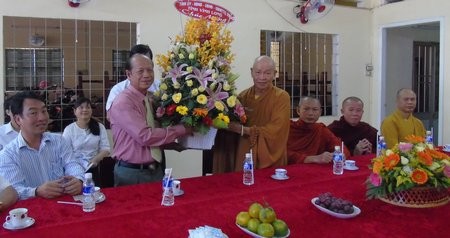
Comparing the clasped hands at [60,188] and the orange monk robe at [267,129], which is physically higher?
the orange monk robe at [267,129]

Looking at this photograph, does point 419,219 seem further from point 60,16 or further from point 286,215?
point 60,16

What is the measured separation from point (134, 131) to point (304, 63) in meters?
3.40

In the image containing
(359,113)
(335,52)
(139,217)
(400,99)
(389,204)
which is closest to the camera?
(139,217)

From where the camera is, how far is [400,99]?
396 cm

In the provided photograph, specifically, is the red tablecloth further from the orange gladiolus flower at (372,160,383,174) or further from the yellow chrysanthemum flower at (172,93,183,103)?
the yellow chrysanthemum flower at (172,93,183,103)

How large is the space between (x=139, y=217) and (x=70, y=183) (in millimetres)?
505

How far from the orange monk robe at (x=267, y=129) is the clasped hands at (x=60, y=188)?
120 cm

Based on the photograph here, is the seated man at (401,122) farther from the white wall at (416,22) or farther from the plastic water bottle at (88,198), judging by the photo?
the plastic water bottle at (88,198)

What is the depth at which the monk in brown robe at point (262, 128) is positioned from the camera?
2926 millimetres

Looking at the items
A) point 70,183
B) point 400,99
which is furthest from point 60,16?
point 400,99

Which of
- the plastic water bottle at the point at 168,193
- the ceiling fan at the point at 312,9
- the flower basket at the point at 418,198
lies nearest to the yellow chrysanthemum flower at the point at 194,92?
the plastic water bottle at the point at 168,193

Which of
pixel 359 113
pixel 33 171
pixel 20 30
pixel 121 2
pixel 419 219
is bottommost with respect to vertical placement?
pixel 419 219

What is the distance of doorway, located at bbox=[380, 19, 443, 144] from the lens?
5.75 metres

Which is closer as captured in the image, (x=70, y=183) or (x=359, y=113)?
(x=70, y=183)
